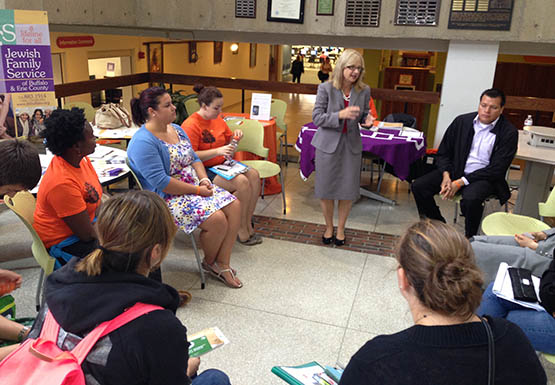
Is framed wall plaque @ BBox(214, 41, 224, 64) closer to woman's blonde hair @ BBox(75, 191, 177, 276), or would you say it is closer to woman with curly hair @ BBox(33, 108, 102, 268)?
woman with curly hair @ BBox(33, 108, 102, 268)

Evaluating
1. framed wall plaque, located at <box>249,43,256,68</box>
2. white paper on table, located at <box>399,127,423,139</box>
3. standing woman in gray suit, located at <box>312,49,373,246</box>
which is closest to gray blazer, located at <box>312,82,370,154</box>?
standing woman in gray suit, located at <box>312,49,373,246</box>

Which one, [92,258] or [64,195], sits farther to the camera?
[64,195]

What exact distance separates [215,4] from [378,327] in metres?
4.45

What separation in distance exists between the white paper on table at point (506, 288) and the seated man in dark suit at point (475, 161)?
1486mm

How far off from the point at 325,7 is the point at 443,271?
15.6ft

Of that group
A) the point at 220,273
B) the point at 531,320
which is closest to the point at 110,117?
the point at 220,273

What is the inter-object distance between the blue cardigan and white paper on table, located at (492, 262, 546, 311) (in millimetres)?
2067


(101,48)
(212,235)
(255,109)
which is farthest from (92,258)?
(101,48)

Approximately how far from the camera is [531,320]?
7.01 feet

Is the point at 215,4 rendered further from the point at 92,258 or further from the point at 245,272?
the point at 92,258

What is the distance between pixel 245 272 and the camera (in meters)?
3.58

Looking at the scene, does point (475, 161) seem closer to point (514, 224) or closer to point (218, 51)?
point (514, 224)

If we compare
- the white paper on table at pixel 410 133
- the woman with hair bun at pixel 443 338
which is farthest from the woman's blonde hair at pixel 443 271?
the white paper on table at pixel 410 133

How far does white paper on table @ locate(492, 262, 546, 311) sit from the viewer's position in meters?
2.19
